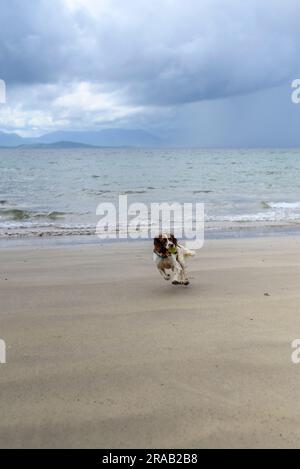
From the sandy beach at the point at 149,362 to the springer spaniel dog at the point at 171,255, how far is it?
18 centimetres

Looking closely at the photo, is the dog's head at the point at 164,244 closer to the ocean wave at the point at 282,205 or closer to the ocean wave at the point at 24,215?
the ocean wave at the point at 24,215

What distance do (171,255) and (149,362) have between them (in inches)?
90.1

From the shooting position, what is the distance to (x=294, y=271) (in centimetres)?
670

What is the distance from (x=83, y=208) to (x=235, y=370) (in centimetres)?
1712

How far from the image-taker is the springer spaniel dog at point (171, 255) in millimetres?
5605

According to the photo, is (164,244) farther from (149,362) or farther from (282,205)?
(282,205)

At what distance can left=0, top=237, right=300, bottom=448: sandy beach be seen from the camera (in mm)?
2646

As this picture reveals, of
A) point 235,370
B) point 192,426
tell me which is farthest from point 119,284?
point 192,426

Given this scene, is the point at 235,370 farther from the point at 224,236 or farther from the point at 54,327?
the point at 224,236

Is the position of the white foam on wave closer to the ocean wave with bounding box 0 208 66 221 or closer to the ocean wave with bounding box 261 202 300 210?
the ocean wave with bounding box 261 202 300 210

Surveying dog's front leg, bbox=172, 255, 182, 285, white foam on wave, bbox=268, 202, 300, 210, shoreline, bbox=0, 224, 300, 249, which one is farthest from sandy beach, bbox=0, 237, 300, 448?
white foam on wave, bbox=268, 202, 300, 210

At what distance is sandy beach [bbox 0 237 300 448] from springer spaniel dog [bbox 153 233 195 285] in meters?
0.18

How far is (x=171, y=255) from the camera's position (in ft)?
18.6

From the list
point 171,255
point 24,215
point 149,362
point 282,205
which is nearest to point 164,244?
point 171,255
